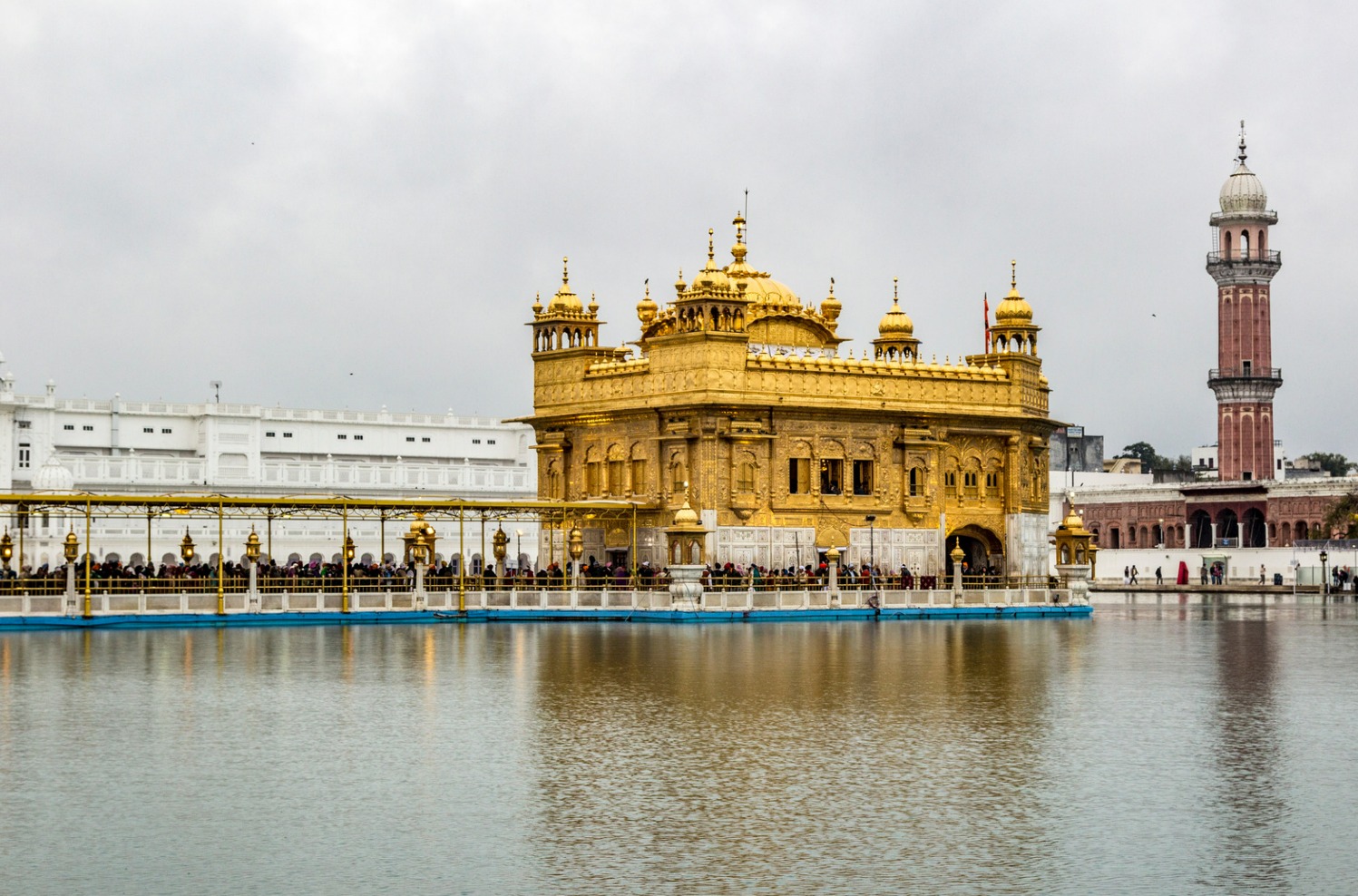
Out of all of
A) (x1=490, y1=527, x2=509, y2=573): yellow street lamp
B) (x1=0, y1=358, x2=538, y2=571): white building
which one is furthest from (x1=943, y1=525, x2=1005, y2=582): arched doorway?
(x1=0, y1=358, x2=538, y2=571): white building

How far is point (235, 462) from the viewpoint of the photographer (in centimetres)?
9844

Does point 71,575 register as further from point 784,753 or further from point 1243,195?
point 1243,195

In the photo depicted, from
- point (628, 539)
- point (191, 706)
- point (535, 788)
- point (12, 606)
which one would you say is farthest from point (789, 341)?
point (535, 788)

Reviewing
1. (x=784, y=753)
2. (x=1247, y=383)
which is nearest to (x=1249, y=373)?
(x=1247, y=383)

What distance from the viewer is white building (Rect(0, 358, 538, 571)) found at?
88.8 meters

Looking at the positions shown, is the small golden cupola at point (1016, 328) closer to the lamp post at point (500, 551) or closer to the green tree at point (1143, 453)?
the lamp post at point (500, 551)

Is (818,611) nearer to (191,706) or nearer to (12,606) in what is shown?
(12,606)

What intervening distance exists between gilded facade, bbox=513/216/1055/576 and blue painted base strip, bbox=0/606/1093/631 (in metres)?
4.18

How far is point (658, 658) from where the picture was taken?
3491cm

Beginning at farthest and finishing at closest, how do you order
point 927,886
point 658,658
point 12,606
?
point 12,606
point 658,658
point 927,886

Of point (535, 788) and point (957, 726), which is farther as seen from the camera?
point (957, 726)

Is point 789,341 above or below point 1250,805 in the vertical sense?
above

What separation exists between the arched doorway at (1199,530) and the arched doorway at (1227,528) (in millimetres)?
850

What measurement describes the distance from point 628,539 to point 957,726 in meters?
32.1
